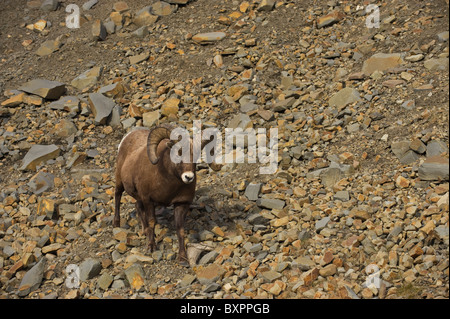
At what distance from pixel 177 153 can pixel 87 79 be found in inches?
293

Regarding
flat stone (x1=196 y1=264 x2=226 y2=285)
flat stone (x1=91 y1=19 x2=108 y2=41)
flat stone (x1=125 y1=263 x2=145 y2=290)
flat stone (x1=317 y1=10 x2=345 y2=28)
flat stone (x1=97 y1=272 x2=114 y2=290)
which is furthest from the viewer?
flat stone (x1=91 y1=19 x2=108 y2=41)

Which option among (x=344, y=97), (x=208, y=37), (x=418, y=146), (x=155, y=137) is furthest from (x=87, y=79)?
(x=418, y=146)

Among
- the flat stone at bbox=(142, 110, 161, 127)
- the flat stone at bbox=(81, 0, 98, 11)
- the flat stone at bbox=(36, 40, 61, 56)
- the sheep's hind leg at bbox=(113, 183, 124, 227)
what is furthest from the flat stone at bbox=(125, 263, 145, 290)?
the flat stone at bbox=(81, 0, 98, 11)

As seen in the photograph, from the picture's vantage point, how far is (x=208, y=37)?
1756cm

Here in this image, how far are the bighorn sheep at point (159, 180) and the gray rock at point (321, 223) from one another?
7.31ft

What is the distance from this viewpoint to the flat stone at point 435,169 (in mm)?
10688

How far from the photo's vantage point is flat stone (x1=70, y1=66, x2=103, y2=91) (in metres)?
17.0

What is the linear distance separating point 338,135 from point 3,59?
10929 mm

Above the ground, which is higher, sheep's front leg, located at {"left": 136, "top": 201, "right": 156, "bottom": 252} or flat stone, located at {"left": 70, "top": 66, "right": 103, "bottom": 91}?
flat stone, located at {"left": 70, "top": 66, "right": 103, "bottom": 91}

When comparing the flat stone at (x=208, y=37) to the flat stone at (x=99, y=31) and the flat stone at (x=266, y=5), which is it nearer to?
the flat stone at (x=266, y=5)

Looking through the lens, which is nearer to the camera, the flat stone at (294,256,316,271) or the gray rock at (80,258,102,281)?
the flat stone at (294,256,316,271)

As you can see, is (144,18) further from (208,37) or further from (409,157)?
(409,157)

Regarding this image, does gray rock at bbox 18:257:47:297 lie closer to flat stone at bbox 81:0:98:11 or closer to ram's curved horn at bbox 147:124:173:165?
ram's curved horn at bbox 147:124:173:165

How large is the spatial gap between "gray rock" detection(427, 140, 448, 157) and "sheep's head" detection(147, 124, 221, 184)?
4.15 metres
